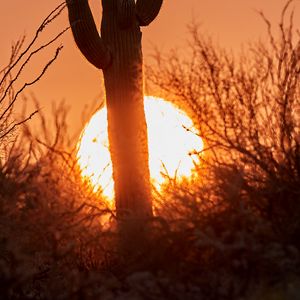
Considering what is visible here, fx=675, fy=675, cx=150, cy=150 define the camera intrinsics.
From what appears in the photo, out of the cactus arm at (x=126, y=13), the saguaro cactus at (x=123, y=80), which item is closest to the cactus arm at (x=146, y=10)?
the saguaro cactus at (x=123, y=80)

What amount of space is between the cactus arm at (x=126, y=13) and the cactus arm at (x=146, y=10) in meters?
0.16

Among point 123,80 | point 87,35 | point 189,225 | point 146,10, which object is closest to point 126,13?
point 146,10

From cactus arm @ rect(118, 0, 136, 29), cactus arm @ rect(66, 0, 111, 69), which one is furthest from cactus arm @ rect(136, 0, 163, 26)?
cactus arm @ rect(66, 0, 111, 69)

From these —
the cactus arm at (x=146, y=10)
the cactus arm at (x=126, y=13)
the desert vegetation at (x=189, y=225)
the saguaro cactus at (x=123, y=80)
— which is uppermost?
the cactus arm at (x=146, y=10)

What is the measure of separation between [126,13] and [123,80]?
2.80ft

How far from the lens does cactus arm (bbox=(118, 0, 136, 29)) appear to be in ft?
27.9

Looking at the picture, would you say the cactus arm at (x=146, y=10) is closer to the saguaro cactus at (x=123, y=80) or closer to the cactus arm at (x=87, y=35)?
the saguaro cactus at (x=123, y=80)

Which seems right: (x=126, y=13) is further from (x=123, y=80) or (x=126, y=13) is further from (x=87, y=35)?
(x=123, y=80)

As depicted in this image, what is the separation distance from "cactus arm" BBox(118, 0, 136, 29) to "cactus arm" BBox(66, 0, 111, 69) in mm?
361

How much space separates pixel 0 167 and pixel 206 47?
303 cm

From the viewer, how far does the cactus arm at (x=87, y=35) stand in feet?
26.9

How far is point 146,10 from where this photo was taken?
8.80m

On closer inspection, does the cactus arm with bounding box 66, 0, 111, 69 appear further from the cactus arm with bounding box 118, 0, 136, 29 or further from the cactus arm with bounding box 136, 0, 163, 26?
the cactus arm with bounding box 136, 0, 163, 26

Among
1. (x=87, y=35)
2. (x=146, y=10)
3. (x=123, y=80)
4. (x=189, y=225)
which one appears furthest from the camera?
(x=146, y=10)
